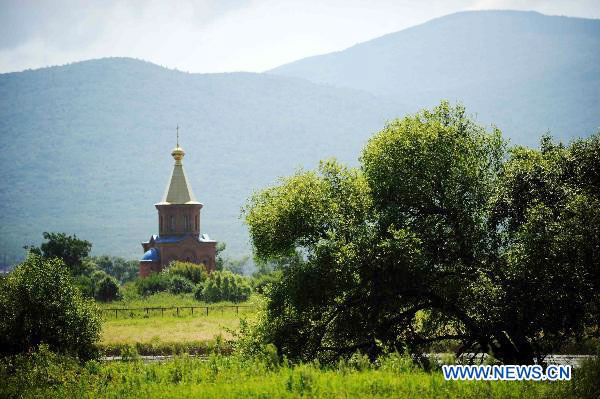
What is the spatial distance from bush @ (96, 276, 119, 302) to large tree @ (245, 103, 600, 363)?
57.4m

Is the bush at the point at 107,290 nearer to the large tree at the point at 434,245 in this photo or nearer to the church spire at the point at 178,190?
the church spire at the point at 178,190

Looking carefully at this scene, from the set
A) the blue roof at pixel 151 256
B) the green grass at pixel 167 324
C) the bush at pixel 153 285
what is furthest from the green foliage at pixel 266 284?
the blue roof at pixel 151 256

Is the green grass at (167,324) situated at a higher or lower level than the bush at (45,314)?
lower

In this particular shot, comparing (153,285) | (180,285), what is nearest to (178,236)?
(180,285)

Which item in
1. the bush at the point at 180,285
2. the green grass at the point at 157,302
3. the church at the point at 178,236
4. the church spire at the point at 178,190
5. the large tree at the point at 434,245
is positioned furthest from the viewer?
the church spire at the point at 178,190

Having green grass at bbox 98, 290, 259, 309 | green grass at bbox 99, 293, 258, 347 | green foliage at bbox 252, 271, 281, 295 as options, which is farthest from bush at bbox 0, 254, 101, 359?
green grass at bbox 98, 290, 259, 309

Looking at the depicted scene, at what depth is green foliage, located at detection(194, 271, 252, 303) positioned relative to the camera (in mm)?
75188

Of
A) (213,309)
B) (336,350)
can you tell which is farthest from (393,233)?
(213,309)

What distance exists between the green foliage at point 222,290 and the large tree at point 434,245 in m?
50.1

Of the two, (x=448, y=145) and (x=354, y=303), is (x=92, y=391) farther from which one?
(x=448, y=145)

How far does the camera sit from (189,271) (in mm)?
87250

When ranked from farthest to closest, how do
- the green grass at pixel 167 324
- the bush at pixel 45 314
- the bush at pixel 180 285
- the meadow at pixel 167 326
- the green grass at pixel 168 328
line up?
the bush at pixel 180 285 → the green grass at pixel 168 328 → the green grass at pixel 167 324 → the meadow at pixel 167 326 → the bush at pixel 45 314

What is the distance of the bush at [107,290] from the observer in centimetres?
7981

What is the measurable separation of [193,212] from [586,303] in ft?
261
